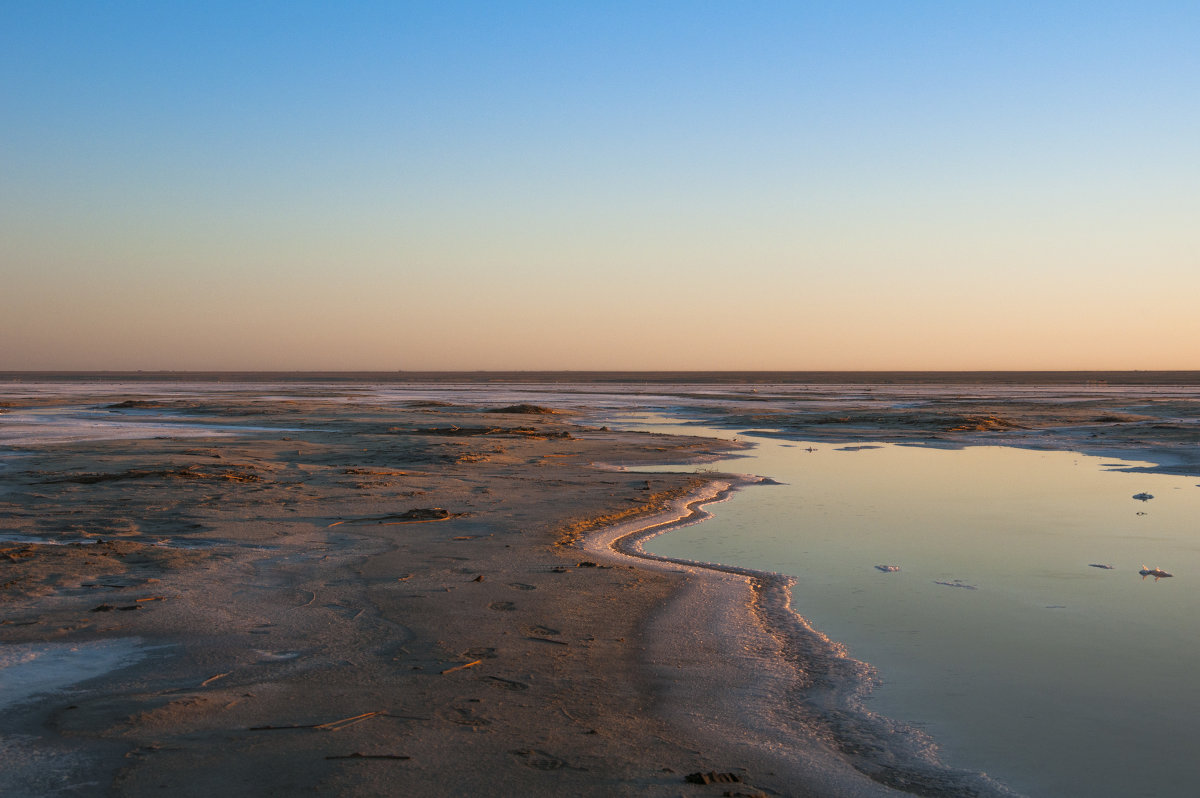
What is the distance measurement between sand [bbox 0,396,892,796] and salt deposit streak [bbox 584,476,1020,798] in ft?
0.14

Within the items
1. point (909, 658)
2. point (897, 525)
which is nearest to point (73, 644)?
point (909, 658)

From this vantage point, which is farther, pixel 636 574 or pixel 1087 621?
pixel 636 574

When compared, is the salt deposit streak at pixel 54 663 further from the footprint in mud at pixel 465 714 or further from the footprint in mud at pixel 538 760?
the footprint in mud at pixel 538 760

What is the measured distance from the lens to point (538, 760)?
182 inches

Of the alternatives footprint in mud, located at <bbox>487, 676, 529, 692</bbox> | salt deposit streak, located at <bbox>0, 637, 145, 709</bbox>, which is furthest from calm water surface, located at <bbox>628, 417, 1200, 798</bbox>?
salt deposit streak, located at <bbox>0, 637, 145, 709</bbox>

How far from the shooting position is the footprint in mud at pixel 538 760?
4.55 m

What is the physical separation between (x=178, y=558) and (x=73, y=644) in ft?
9.49

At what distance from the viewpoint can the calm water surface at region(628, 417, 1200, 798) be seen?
4.95 metres

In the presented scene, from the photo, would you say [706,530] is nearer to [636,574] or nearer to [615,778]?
[636,574]

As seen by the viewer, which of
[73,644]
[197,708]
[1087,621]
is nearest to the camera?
[197,708]

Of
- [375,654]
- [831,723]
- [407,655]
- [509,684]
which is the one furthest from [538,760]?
[375,654]

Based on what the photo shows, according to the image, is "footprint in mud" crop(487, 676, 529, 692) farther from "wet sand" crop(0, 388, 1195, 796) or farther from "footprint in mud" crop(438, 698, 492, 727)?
"footprint in mud" crop(438, 698, 492, 727)

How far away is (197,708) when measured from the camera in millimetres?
5223

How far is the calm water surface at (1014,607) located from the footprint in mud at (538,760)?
2.14 metres
